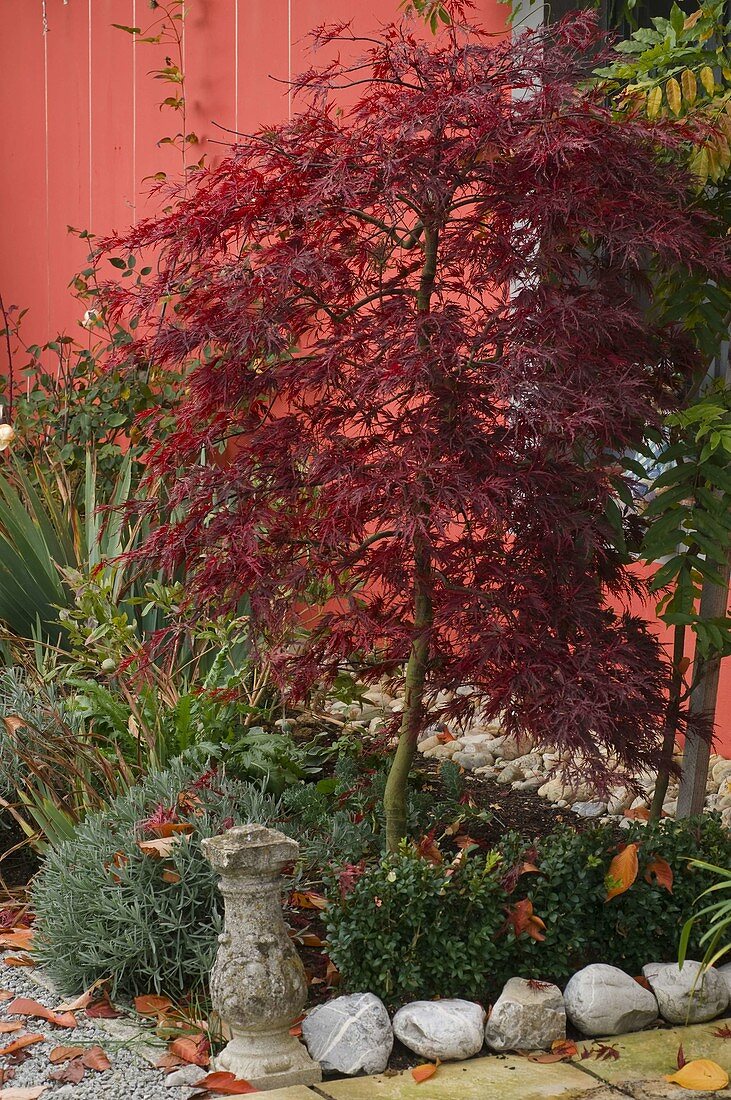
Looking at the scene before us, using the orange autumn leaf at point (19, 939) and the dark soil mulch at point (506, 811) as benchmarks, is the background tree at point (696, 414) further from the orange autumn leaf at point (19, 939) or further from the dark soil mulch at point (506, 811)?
the orange autumn leaf at point (19, 939)

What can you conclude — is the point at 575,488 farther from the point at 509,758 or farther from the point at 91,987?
the point at 509,758

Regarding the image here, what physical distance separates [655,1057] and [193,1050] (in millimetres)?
1010

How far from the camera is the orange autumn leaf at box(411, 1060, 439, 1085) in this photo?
258cm

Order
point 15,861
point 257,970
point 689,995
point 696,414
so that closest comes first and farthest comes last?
point 257,970, point 689,995, point 696,414, point 15,861

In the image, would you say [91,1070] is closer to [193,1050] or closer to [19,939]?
[193,1050]

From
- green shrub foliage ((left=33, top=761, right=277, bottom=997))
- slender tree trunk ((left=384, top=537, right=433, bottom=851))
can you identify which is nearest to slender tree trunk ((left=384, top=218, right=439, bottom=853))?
slender tree trunk ((left=384, top=537, right=433, bottom=851))

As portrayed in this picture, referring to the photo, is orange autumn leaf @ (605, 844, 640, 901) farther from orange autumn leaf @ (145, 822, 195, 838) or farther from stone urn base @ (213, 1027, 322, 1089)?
orange autumn leaf @ (145, 822, 195, 838)

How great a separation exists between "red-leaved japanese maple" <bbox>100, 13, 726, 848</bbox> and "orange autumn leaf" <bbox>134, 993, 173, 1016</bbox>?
0.90 m

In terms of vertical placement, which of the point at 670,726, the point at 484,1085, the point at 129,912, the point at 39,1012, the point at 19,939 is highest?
the point at 670,726

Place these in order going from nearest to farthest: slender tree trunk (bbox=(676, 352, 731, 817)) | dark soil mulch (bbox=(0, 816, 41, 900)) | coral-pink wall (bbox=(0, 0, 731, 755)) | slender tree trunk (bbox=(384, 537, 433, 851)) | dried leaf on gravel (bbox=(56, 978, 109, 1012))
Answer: dried leaf on gravel (bbox=(56, 978, 109, 1012)) < slender tree trunk (bbox=(384, 537, 433, 851)) < slender tree trunk (bbox=(676, 352, 731, 817)) < dark soil mulch (bbox=(0, 816, 41, 900)) < coral-pink wall (bbox=(0, 0, 731, 755))

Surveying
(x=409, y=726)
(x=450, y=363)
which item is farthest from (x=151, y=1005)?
(x=450, y=363)

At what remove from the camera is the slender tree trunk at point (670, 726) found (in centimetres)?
312

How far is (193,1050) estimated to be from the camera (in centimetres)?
268

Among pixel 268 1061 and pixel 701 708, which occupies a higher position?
pixel 701 708
